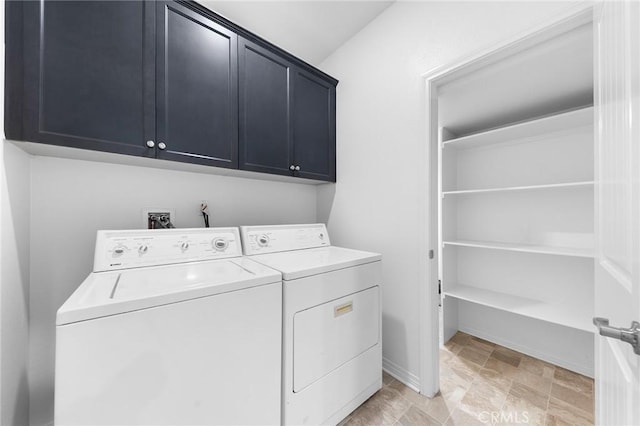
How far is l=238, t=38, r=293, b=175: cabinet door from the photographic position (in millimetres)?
1581

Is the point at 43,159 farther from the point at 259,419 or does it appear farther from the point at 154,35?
the point at 259,419

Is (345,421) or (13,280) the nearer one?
(13,280)

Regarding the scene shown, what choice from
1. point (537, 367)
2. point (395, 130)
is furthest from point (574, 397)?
point (395, 130)

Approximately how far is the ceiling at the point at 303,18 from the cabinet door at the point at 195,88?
38 cm

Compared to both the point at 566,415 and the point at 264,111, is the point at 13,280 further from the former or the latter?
the point at 566,415

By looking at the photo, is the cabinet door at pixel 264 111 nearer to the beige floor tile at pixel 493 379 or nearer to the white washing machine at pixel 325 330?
the white washing machine at pixel 325 330

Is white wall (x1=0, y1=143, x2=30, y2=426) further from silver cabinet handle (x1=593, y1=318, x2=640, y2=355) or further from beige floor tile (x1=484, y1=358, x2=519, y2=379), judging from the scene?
beige floor tile (x1=484, y1=358, x2=519, y2=379)

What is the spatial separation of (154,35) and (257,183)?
3.53ft

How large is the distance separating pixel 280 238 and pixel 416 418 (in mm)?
1340

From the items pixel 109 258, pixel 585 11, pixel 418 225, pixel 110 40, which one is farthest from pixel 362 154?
pixel 109 258

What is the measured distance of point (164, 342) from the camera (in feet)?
2.69

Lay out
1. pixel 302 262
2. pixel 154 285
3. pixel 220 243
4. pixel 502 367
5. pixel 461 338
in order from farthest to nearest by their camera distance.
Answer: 1. pixel 461 338
2. pixel 502 367
3. pixel 220 243
4. pixel 302 262
5. pixel 154 285

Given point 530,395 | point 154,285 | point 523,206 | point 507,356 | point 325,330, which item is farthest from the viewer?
point 523,206

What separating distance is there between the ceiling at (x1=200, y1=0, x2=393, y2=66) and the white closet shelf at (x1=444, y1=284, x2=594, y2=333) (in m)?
2.48
